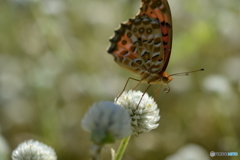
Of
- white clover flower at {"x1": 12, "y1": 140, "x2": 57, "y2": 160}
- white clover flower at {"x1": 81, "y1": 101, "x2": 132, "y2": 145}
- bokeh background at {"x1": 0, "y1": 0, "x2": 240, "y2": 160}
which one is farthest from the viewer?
bokeh background at {"x1": 0, "y1": 0, "x2": 240, "y2": 160}

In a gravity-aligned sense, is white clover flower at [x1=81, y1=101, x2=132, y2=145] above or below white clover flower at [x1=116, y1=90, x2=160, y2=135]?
above

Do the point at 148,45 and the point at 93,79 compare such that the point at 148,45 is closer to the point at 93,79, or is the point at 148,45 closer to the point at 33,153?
the point at 33,153

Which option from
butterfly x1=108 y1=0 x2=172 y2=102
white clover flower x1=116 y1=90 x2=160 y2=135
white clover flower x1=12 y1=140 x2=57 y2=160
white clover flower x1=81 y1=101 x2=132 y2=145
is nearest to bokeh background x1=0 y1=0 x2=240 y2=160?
butterfly x1=108 y1=0 x2=172 y2=102

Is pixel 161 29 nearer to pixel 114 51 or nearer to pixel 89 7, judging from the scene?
pixel 114 51

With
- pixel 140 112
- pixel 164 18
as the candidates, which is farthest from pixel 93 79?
pixel 140 112

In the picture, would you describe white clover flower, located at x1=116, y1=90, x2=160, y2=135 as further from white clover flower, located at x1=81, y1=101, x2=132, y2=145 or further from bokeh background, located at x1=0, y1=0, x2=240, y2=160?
bokeh background, located at x1=0, y1=0, x2=240, y2=160

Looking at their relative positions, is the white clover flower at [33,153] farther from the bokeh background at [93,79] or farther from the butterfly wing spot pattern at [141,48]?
the bokeh background at [93,79]

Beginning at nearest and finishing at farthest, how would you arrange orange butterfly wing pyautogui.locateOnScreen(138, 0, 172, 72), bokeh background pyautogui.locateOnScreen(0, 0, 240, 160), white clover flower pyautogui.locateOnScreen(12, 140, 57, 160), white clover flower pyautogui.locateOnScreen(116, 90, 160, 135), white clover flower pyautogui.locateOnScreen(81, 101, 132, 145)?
white clover flower pyautogui.locateOnScreen(81, 101, 132, 145), white clover flower pyautogui.locateOnScreen(12, 140, 57, 160), white clover flower pyautogui.locateOnScreen(116, 90, 160, 135), orange butterfly wing pyautogui.locateOnScreen(138, 0, 172, 72), bokeh background pyautogui.locateOnScreen(0, 0, 240, 160)
